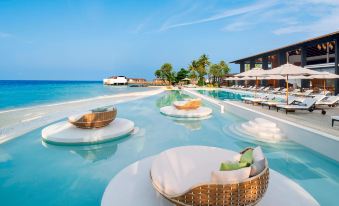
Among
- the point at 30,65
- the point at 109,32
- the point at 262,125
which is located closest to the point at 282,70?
the point at 262,125

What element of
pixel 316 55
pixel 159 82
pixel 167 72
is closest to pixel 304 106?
pixel 316 55

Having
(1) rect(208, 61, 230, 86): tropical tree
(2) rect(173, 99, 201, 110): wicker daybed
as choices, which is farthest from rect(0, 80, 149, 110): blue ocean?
(1) rect(208, 61, 230, 86): tropical tree

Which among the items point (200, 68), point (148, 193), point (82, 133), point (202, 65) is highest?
point (202, 65)

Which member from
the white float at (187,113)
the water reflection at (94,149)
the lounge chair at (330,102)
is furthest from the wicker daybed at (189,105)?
the lounge chair at (330,102)

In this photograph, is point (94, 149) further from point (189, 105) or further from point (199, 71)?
point (199, 71)

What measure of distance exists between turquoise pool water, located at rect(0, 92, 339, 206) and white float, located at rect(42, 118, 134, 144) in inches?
9.1

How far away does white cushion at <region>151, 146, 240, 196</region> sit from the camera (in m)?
2.64

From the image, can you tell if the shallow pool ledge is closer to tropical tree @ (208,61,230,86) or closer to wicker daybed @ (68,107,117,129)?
wicker daybed @ (68,107,117,129)

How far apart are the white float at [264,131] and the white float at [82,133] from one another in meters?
3.96

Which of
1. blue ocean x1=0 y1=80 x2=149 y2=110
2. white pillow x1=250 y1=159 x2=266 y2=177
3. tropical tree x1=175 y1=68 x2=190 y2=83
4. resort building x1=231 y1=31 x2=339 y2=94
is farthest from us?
tropical tree x1=175 y1=68 x2=190 y2=83

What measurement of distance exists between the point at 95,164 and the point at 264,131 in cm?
503

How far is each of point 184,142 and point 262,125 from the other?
267cm

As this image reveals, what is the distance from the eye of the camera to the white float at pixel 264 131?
602 cm

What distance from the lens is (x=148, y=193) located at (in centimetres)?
294
